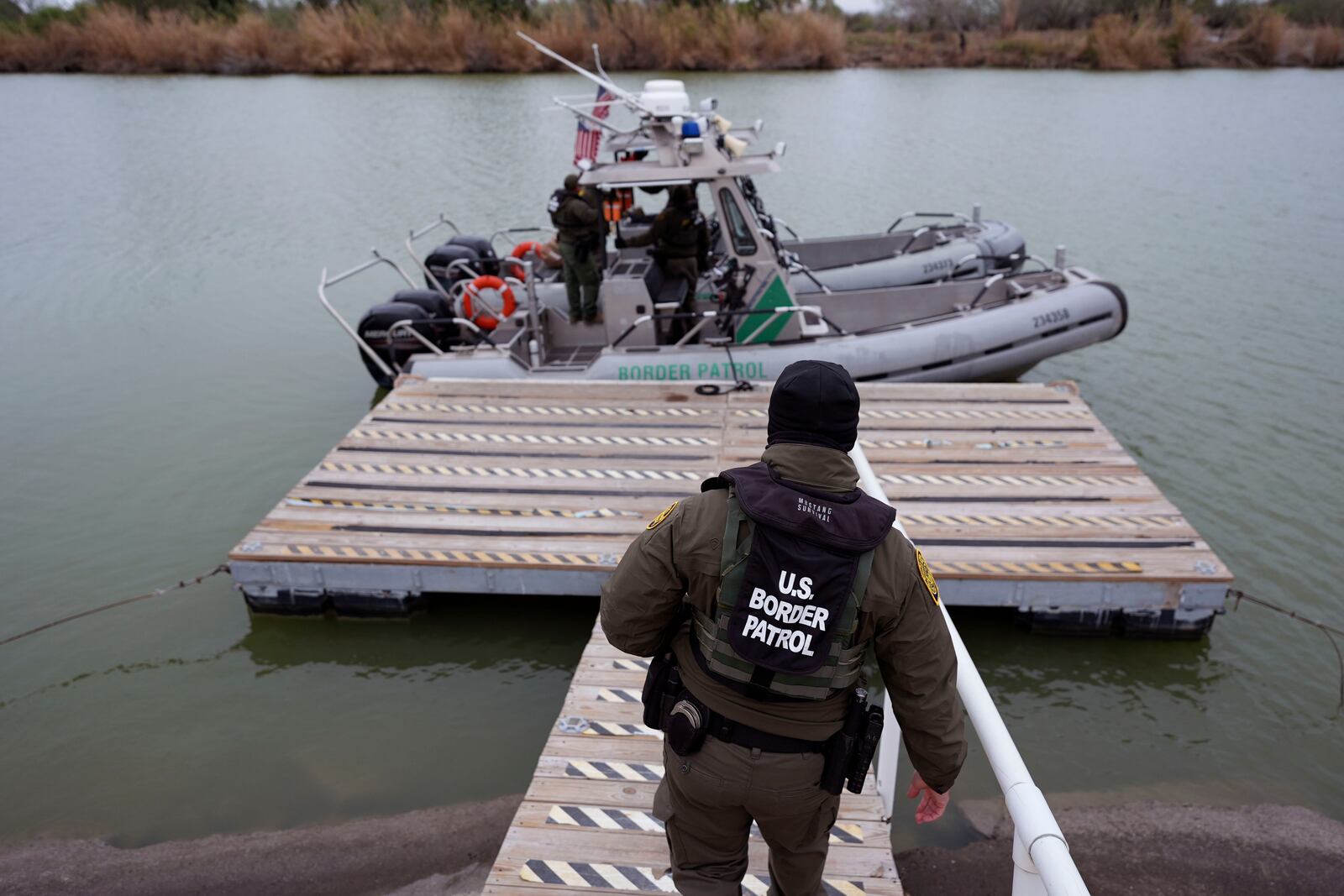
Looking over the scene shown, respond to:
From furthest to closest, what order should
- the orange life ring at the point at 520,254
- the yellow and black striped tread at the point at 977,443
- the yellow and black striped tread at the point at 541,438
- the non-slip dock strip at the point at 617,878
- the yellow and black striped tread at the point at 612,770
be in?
the orange life ring at the point at 520,254 → the yellow and black striped tread at the point at 541,438 → the yellow and black striped tread at the point at 977,443 → the yellow and black striped tread at the point at 612,770 → the non-slip dock strip at the point at 617,878

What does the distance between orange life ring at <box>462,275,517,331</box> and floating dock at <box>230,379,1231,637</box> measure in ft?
4.41

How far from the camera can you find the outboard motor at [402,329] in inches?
294

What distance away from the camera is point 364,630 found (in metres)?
5.09

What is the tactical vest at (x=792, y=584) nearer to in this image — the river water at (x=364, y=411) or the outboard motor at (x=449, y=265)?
the river water at (x=364, y=411)

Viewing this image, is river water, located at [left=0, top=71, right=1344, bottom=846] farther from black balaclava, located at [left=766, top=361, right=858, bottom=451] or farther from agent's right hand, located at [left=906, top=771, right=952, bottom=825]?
black balaclava, located at [left=766, top=361, right=858, bottom=451]

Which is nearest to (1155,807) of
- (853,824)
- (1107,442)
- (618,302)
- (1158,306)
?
(853,824)

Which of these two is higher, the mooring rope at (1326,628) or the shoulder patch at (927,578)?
the shoulder patch at (927,578)

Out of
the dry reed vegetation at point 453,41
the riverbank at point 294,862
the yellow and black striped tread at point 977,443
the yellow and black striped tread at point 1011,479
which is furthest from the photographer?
the dry reed vegetation at point 453,41

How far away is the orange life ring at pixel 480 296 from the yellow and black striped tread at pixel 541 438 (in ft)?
5.93

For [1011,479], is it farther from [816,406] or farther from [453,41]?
[453,41]

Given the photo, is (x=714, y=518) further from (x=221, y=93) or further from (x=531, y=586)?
(x=221, y=93)

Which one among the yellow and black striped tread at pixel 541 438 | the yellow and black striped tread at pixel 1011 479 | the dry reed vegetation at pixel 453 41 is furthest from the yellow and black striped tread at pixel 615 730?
the dry reed vegetation at pixel 453 41

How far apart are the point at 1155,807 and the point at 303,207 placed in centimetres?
1435

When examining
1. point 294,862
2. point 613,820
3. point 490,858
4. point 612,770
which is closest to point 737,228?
point 612,770
